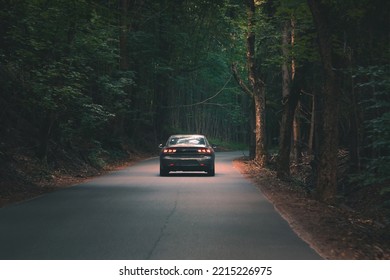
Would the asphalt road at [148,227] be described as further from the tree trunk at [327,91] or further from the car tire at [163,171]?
the car tire at [163,171]

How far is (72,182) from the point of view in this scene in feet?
61.3

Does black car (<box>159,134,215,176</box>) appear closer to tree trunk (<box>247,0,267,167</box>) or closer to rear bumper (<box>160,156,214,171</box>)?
rear bumper (<box>160,156,214,171</box>)

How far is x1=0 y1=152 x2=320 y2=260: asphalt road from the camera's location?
712 centimetres

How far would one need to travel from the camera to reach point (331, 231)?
9055 mm

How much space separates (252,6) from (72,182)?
13.9 m

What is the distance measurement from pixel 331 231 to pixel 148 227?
10.4 feet

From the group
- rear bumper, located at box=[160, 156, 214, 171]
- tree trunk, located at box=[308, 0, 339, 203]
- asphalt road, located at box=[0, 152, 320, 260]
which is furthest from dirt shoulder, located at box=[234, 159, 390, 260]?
rear bumper, located at box=[160, 156, 214, 171]

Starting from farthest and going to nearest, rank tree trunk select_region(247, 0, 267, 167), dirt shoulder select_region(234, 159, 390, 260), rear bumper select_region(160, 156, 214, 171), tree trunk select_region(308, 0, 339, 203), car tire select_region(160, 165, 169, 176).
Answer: tree trunk select_region(247, 0, 267, 167), car tire select_region(160, 165, 169, 176), rear bumper select_region(160, 156, 214, 171), tree trunk select_region(308, 0, 339, 203), dirt shoulder select_region(234, 159, 390, 260)

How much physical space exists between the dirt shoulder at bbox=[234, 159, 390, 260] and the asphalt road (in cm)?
27

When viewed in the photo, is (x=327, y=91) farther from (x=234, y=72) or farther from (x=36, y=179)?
(x=234, y=72)
